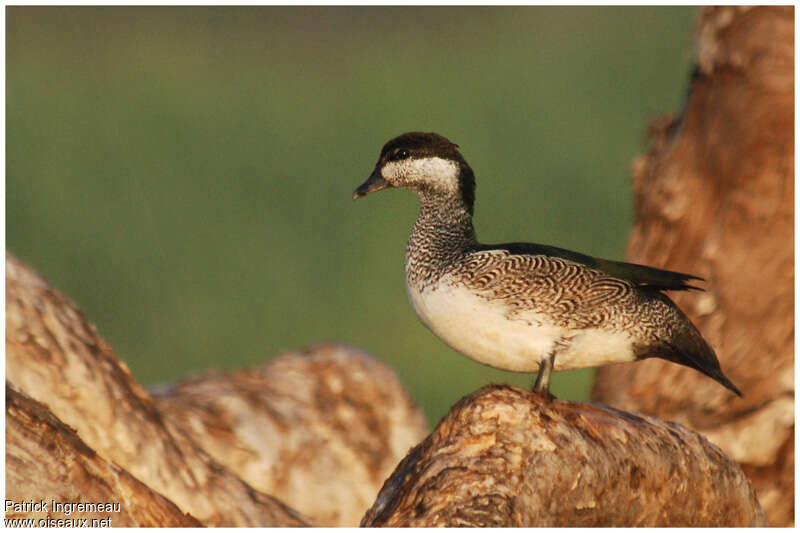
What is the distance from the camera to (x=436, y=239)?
6.87m

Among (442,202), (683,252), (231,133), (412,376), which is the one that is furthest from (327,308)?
(442,202)

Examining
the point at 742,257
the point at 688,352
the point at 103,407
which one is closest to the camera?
the point at 688,352

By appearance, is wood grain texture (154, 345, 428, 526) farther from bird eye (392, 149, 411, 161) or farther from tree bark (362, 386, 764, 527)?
tree bark (362, 386, 764, 527)

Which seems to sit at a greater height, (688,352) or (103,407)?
(688,352)

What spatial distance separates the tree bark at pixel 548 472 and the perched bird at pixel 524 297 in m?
0.30

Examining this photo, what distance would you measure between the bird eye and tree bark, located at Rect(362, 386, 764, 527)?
55.8 inches

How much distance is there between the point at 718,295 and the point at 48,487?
5484 millimetres

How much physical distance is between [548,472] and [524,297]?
898 millimetres

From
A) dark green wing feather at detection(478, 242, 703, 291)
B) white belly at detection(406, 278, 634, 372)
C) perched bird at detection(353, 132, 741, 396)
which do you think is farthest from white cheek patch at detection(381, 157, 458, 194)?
white belly at detection(406, 278, 634, 372)

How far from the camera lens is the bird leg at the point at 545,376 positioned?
6383mm

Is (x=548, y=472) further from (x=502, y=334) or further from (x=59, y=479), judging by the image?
(x=59, y=479)

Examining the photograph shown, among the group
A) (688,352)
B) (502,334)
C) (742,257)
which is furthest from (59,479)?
(742,257)

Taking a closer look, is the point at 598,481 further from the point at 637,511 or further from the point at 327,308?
the point at 327,308

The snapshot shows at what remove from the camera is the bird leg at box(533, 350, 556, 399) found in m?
6.38
